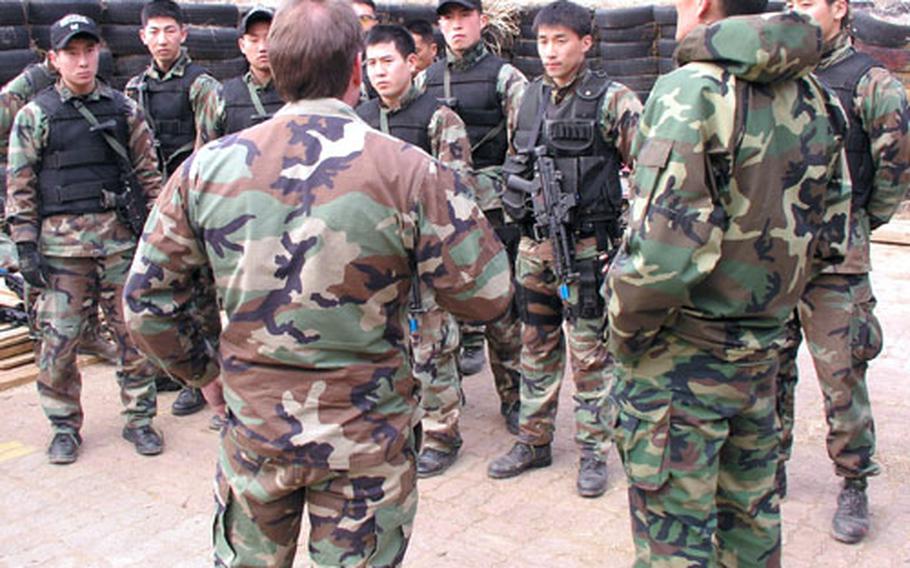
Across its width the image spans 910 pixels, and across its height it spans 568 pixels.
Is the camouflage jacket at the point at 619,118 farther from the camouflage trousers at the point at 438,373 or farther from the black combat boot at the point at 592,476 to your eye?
the black combat boot at the point at 592,476

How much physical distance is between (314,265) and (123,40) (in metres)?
6.66

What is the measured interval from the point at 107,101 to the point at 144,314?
3115 mm

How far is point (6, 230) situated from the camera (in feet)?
22.9

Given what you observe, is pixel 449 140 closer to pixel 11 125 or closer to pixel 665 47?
pixel 11 125

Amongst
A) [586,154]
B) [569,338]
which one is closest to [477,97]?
[586,154]

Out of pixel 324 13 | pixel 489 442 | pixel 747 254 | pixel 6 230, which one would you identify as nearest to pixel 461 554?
pixel 489 442

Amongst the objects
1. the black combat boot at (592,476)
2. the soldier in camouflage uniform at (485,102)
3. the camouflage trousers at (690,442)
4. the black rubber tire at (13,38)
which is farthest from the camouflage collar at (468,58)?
the black rubber tire at (13,38)

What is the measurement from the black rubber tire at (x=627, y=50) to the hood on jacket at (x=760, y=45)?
9382mm

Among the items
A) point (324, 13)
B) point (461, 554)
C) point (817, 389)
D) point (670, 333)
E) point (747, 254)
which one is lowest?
point (817, 389)

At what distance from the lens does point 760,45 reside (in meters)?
2.46

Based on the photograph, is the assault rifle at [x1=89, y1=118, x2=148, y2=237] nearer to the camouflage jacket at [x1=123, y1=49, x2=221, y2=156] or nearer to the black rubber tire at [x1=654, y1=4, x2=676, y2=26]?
the camouflage jacket at [x1=123, y1=49, x2=221, y2=156]

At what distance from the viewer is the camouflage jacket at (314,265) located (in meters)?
2.22

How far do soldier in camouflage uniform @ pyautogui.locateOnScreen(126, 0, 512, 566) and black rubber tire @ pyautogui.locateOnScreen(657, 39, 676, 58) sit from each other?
9.68 m

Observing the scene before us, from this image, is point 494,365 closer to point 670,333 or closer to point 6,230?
point 670,333
